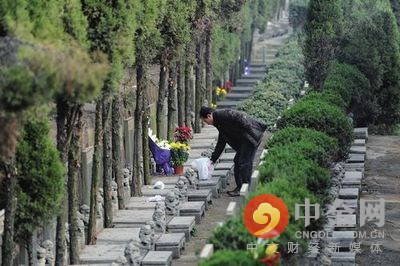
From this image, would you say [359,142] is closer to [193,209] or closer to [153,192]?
[153,192]

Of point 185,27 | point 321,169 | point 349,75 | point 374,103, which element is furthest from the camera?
point 374,103

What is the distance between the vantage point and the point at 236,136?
25.3 metres

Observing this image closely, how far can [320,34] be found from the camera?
1444 inches

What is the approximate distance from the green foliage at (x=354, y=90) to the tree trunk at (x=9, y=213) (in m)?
17.0

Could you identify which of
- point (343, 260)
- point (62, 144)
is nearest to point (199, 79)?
point (343, 260)

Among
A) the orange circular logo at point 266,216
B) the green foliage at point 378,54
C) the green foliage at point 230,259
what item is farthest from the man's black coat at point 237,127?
the green foliage at point 378,54

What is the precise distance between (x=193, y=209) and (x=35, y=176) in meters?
7.58

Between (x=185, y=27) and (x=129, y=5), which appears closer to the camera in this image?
(x=129, y=5)

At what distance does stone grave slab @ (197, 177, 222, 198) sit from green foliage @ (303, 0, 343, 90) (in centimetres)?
1013

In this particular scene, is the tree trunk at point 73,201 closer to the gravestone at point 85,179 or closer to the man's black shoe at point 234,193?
the gravestone at point 85,179

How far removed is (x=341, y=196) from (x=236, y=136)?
7.80ft

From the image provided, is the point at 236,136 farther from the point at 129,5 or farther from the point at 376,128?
the point at 376,128

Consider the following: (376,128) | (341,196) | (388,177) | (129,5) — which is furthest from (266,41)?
(129,5)

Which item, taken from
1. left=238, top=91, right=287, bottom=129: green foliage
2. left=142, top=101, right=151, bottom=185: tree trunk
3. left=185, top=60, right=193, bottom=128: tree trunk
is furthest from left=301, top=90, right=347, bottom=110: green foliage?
left=185, top=60, right=193, bottom=128: tree trunk
